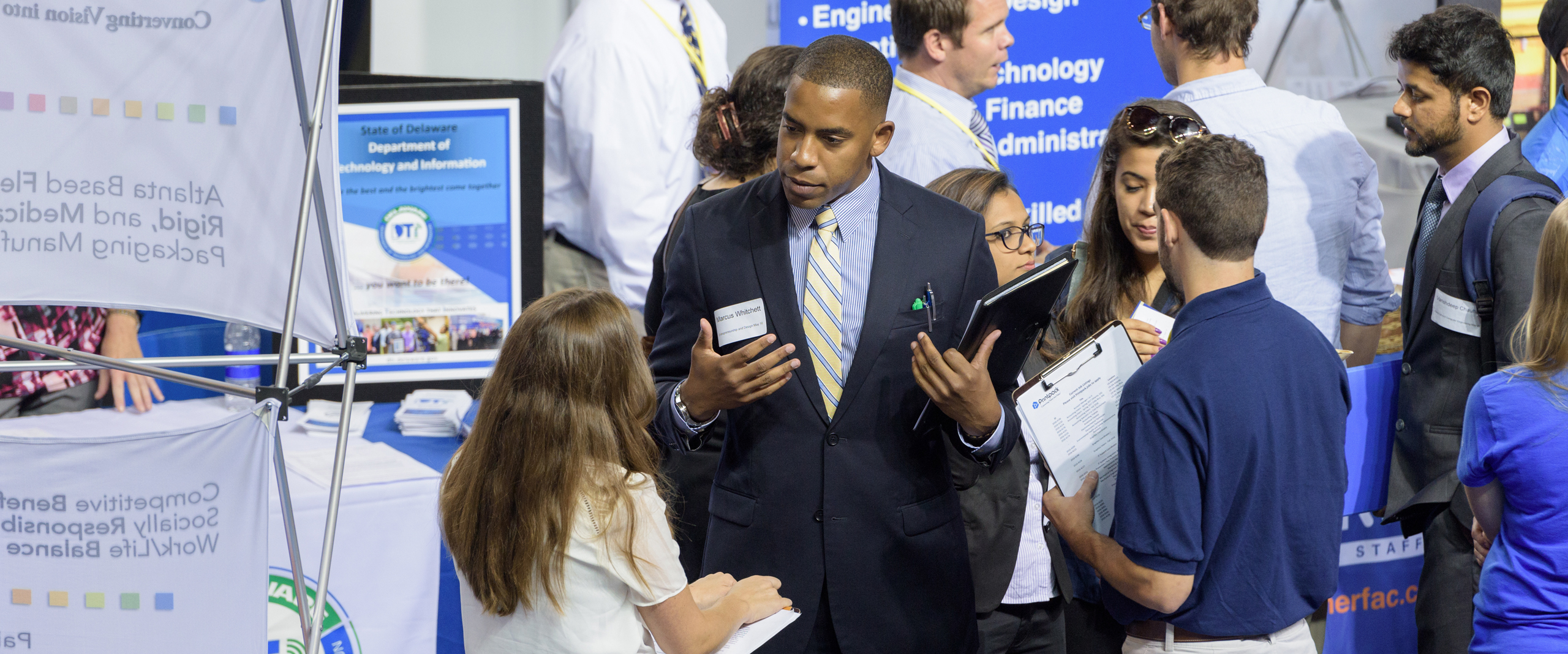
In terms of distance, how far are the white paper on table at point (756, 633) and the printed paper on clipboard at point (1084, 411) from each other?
500 millimetres

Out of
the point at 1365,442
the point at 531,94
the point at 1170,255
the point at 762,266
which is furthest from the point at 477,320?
the point at 1365,442

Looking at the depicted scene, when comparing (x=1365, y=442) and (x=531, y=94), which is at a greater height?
(x=531, y=94)

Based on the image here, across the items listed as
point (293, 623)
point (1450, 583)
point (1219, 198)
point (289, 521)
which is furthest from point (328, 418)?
point (1450, 583)

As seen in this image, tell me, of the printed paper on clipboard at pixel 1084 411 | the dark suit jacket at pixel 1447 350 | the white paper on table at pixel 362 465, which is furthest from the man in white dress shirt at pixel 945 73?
the white paper on table at pixel 362 465

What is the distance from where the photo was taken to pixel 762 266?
2.02 meters

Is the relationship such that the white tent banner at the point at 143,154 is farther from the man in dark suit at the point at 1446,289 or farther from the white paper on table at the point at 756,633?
the man in dark suit at the point at 1446,289

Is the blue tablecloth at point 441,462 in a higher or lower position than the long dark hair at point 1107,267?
lower

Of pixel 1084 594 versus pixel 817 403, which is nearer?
pixel 817 403

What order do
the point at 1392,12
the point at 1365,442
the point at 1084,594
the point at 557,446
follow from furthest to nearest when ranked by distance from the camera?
the point at 1392,12 → the point at 1365,442 → the point at 1084,594 → the point at 557,446

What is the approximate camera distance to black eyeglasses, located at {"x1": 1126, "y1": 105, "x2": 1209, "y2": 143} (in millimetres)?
2566

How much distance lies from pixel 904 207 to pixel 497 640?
0.95 meters

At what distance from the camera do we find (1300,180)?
295 cm

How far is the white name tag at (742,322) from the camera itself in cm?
193

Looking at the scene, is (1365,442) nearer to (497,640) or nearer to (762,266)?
(762,266)
